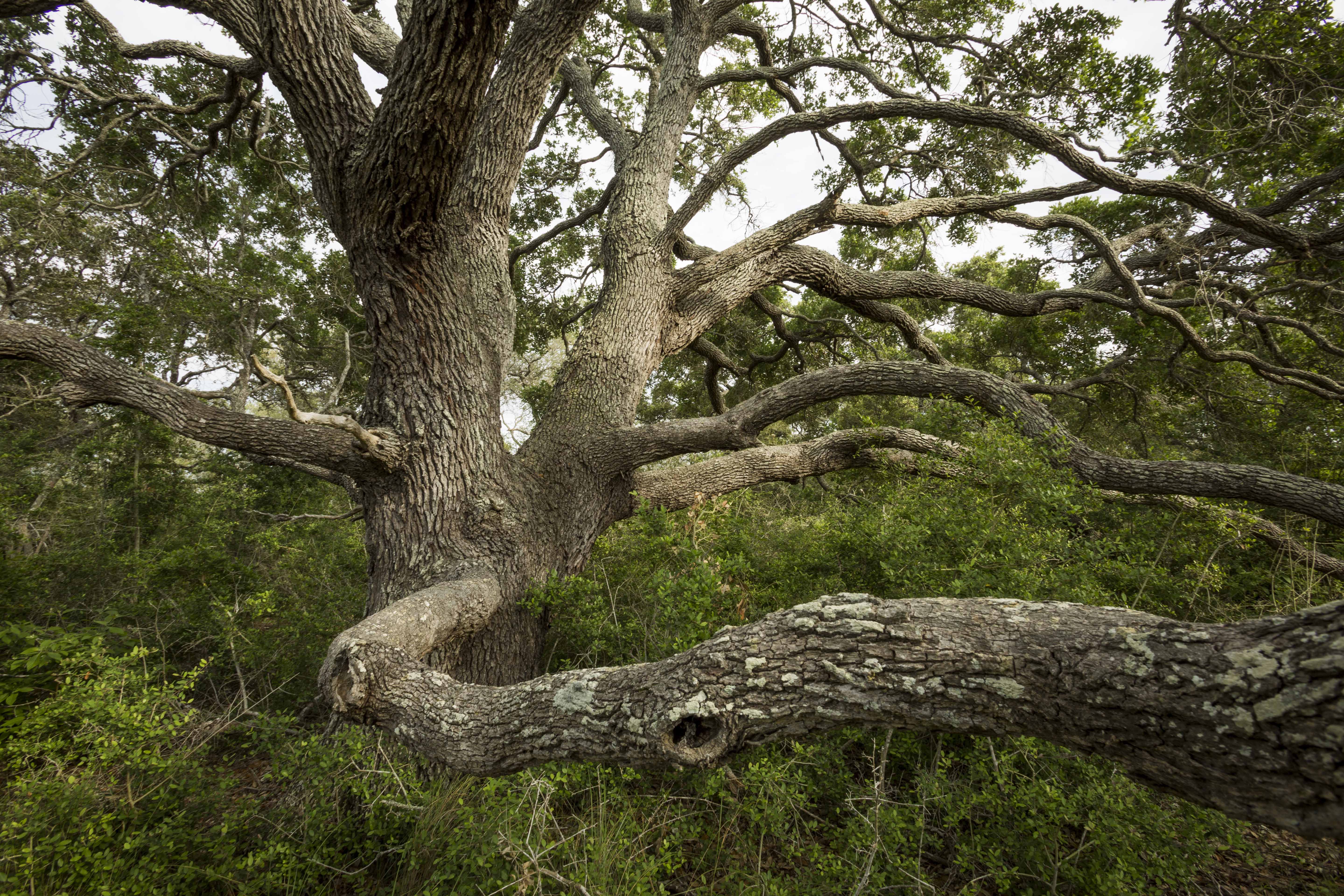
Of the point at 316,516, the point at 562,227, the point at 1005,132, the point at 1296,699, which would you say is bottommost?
the point at 1296,699

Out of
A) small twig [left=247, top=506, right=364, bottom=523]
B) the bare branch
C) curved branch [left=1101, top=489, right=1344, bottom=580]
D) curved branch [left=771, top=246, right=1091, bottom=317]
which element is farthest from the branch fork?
curved branch [left=1101, top=489, right=1344, bottom=580]

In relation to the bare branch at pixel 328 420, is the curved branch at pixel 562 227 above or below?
above

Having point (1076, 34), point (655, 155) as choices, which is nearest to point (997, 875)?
point (655, 155)

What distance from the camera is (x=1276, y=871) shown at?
7.99ft

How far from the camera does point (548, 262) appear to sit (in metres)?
8.09

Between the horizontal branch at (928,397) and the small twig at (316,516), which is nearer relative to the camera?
the horizontal branch at (928,397)

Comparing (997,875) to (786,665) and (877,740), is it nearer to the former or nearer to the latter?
(877,740)

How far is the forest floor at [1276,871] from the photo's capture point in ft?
7.48

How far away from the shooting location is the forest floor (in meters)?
2.28

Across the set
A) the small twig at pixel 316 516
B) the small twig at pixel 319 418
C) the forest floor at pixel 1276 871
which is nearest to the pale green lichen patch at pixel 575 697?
the small twig at pixel 319 418

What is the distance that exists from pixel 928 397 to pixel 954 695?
338 centimetres

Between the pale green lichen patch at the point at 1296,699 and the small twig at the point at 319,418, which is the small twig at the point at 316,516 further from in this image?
the pale green lichen patch at the point at 1296,699

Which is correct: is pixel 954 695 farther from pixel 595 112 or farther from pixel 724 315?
pixel 595 112

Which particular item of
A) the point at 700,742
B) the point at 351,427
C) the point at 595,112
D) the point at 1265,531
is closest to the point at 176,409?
the point at 351,427
